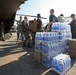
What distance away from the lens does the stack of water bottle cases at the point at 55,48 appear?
6.04 meters

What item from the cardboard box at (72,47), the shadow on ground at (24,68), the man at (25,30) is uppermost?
the man at (25,30)

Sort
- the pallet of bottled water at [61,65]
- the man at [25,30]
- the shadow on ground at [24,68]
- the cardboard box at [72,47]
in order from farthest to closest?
the man at [25,30]
the cardboard box at [72,47]
the shadow on ground at [24,68]
the pallet of bottled water at [61,65]

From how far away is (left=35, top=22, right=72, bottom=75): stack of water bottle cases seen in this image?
6035 millimetres

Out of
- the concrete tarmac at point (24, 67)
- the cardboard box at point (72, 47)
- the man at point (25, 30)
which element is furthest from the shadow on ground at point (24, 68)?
the man at point (25, 30)

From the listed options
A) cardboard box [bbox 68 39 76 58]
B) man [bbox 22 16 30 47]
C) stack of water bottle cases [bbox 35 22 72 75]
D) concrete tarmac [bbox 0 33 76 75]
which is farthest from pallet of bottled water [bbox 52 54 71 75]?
man [bbox 22 16 30 47]

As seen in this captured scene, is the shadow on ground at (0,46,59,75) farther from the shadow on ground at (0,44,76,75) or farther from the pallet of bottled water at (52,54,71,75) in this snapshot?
the pallet of bottled water at (52,54,71,75)

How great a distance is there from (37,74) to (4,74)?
1.01 metres

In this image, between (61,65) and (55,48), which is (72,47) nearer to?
(55,48)

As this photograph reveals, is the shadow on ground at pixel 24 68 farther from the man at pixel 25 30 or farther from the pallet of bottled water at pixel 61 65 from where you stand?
the man at pixel 25 30

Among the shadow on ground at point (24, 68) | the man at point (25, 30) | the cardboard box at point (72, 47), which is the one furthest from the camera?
the man at point (25, 30)

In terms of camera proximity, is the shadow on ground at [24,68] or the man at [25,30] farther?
the man at [25,30]

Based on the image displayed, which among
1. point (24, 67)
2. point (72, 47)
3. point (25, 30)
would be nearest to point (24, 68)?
point (24, 67)

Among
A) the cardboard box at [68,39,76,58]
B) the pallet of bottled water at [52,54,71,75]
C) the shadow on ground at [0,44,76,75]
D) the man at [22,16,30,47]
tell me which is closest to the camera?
the pallet of bottled water at [52,54,71,75]

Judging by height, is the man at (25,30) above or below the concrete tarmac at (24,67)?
above
